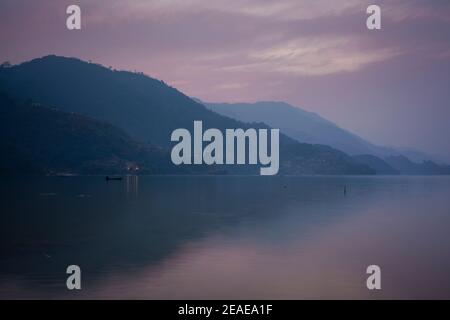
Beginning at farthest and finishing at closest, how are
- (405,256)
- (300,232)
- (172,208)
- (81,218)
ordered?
1. (172,208)
2. (81,218)
3. (300,232)
4. (405,256)

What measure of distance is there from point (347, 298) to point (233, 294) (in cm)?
411

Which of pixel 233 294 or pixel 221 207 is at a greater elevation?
pixel 221 207

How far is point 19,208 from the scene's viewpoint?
52562 millimetres

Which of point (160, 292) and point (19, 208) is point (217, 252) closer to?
point (160, 292)

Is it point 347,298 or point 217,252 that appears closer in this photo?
point 347,298

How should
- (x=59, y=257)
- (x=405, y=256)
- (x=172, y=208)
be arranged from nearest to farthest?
(x=59, y=257) → (x=405, y=256) → (x=172, y=208)

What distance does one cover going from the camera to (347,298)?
1938 centimetres

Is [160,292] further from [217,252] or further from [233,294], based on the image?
[217,252]
